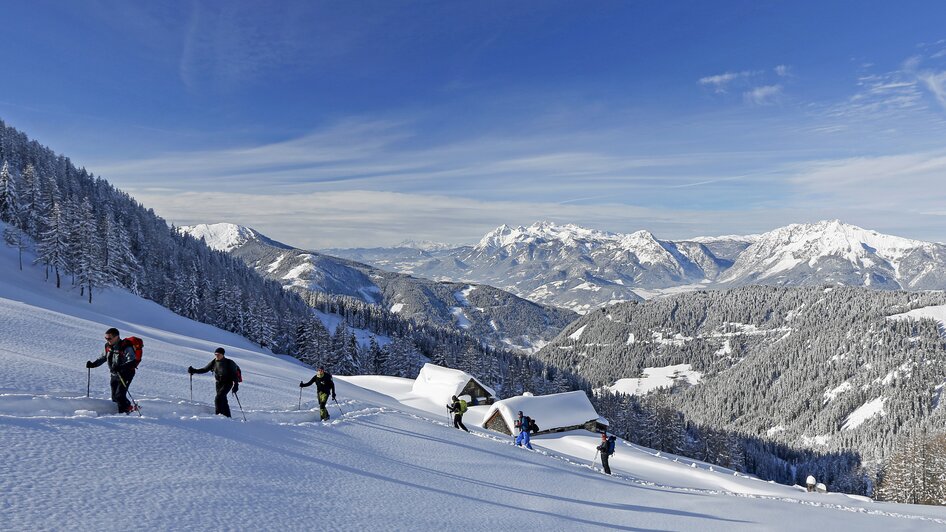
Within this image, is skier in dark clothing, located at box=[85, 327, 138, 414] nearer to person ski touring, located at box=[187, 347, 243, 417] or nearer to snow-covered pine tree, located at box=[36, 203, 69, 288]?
person ski touring, located at box=[187, 347, 243, 417]

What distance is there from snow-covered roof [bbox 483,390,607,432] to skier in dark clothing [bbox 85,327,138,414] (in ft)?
134

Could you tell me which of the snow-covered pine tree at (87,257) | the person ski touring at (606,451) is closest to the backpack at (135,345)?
the person ski touring at (606,451)

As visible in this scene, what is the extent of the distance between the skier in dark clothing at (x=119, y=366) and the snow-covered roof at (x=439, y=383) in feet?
136

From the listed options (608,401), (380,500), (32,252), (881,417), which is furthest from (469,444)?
(881,417)

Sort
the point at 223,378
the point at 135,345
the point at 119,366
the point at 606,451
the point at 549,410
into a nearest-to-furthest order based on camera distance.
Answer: the point at 119,366
the point at 135,345
the point at 223,378
the point at 606,451
the point at 549,410

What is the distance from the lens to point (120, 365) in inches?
452

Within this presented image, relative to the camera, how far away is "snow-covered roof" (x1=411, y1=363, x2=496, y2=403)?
52688 millimetres

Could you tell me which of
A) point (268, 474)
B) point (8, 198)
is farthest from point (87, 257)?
point (268, 474)

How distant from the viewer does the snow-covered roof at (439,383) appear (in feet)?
173

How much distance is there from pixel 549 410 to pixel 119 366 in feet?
147

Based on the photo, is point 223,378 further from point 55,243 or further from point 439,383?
point 55,243

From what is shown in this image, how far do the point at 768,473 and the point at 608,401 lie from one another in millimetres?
69718

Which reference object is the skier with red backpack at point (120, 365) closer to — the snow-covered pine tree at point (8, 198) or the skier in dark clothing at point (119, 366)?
the skier in dark clothing at point (119, 366)

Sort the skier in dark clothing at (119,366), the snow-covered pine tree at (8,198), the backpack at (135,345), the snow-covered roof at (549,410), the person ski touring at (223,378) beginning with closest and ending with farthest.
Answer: the skier in dark clothing at (119,366) < the backpack at (135,345) < the person ski touring at (223,378) < the snow-covered roof at (549,410) < the snow-covered pine tree at (8,198)
